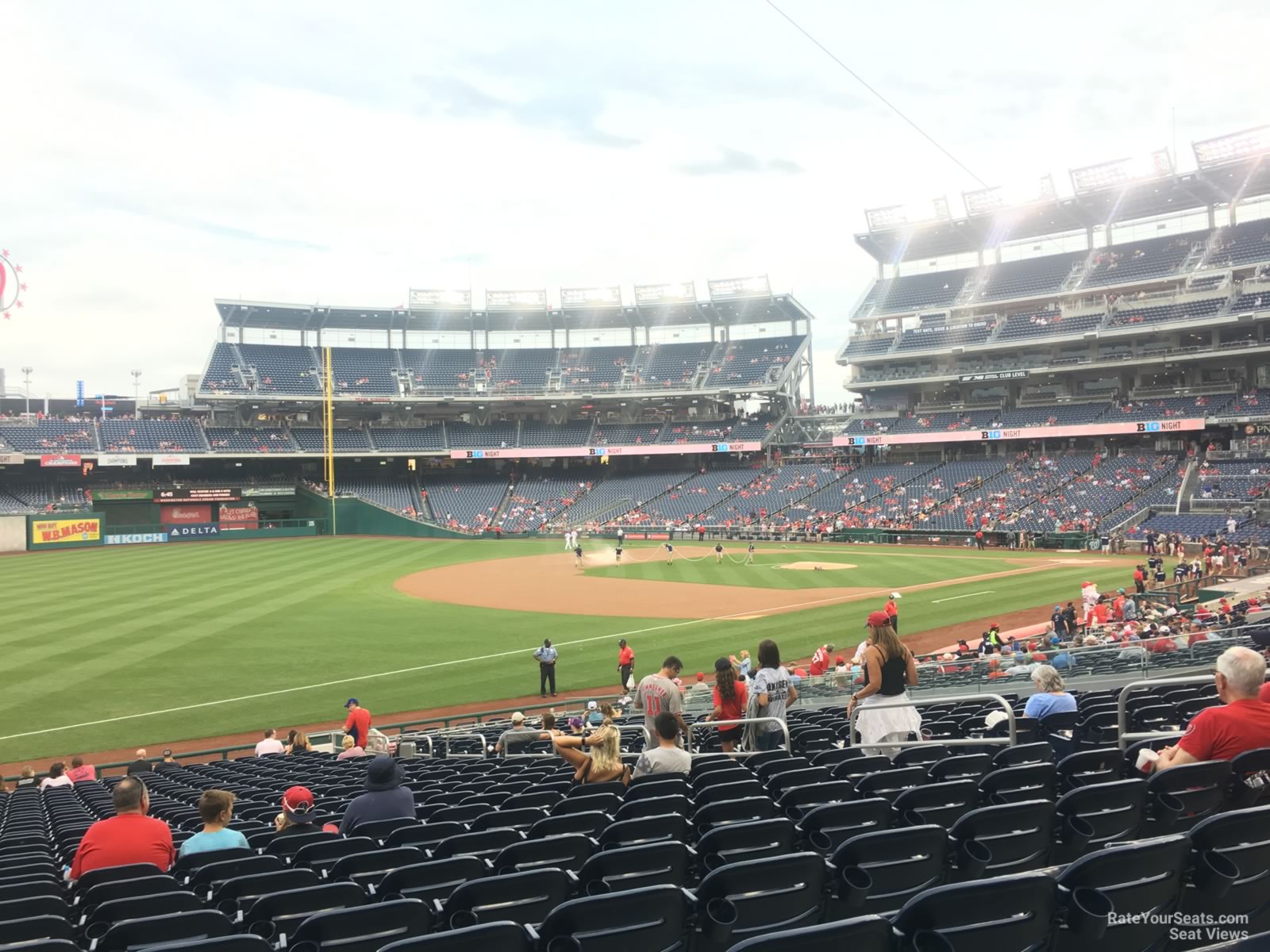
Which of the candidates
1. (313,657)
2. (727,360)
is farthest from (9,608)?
(727,360)

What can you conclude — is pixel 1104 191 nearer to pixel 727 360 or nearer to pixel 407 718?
pixel 727 360

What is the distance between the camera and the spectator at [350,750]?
13.0 meters

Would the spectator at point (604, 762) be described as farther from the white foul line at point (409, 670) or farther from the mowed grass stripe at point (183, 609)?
the mowed grass stripe at point (183, 609)

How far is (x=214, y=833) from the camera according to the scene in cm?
610

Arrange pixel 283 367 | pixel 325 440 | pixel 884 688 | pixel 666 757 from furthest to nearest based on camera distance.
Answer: pixel 283 367 → pixel 325 440 → pixel 884 688 → pixel 666 757

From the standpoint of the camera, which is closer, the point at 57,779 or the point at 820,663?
the point at 57,779

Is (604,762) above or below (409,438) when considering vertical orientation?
below

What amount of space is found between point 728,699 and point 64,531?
65.9m

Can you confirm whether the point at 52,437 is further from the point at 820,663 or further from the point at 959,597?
the point at 820,663

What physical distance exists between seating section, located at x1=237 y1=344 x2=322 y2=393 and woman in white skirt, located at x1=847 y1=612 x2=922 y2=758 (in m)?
76.2

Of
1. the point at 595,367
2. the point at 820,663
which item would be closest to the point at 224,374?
the point at 595,367

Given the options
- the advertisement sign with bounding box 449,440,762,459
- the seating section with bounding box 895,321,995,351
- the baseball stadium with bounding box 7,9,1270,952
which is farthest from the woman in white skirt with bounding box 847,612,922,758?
the advertisement sign with bounding box 449,440,762,459

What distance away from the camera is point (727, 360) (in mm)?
81062

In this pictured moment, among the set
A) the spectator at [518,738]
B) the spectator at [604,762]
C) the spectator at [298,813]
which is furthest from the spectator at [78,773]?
the spectator at [604,762]
